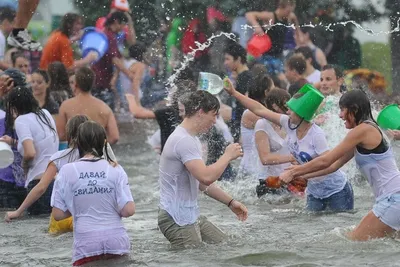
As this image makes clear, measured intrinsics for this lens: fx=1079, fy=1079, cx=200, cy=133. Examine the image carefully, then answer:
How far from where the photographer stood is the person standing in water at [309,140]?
9.63 m

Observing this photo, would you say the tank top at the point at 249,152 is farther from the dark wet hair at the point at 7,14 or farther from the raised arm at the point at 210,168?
the dark wet hair at the point at 7,14

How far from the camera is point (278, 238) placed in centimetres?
912

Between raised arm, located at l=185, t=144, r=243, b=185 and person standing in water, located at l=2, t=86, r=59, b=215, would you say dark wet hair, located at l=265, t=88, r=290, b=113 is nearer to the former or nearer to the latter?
person standing in water, located at l=2, t=86, r=59, b=215

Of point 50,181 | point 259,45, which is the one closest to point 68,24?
point 259,45

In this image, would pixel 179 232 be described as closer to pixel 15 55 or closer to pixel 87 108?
pixel 87 108

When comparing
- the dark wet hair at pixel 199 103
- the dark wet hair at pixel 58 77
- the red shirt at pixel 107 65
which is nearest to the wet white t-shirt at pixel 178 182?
the dark wet hair at pixel 199 103

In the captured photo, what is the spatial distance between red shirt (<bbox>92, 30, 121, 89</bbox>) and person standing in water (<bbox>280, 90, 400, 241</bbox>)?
28.9 feet

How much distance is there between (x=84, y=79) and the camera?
1169cm

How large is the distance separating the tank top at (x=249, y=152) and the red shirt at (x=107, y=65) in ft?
19.0

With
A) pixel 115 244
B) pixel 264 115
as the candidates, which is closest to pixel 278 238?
pixel 264 115

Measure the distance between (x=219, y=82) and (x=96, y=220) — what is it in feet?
10.3

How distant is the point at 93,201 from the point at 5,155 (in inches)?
108

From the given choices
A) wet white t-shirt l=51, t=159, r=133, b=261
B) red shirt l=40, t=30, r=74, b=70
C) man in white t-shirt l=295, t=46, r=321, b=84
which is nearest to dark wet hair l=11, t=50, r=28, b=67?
red shirt l=40, t=30, r=74, b=70

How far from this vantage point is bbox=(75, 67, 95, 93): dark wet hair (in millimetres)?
11656
